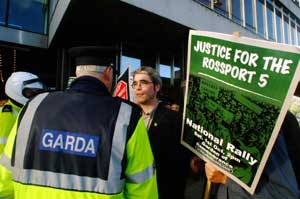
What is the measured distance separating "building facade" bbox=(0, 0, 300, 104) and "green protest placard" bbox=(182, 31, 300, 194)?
543 cm

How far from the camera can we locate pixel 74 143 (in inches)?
48.4

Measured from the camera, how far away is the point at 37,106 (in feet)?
4.43

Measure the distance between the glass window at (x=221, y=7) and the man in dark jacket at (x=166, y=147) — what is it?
332 inches

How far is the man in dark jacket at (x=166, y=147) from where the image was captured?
2266 mm

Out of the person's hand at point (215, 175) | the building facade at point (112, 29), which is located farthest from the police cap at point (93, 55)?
the building facade at point (112, 29)

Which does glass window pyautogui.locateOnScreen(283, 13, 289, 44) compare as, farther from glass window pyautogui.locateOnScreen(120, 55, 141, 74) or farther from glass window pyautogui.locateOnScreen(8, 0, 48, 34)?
glass window pyautogui.locateOnScreen(8, 0, 48, 34)

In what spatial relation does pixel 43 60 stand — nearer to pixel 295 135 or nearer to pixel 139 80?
pixel 139 80

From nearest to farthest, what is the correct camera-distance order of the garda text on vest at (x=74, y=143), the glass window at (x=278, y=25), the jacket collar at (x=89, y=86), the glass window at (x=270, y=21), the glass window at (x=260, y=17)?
1. the garda text on vest at (x=74, y=143)
2. the jacket collar at (x=89, y=86)
3. the glass window at (x=260, y=17)
4. the glass window at (x=270, y=21)
5. the glass window at (x=278, y=25)

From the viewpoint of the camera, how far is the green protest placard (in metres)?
1.12

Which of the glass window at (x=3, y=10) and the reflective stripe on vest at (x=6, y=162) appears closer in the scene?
the reflective stripe on vest at (x=6, y=162)

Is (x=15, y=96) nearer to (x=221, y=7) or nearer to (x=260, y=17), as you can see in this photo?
(x=221, y=7)

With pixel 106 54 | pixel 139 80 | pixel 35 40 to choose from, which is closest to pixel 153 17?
pixel 35 40

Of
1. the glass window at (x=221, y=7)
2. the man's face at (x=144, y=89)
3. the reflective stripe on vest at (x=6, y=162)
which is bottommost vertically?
the reflective stripe on vest at (x=6, y=162)

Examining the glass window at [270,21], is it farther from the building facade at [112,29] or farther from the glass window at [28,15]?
the glass window at [28,15]
